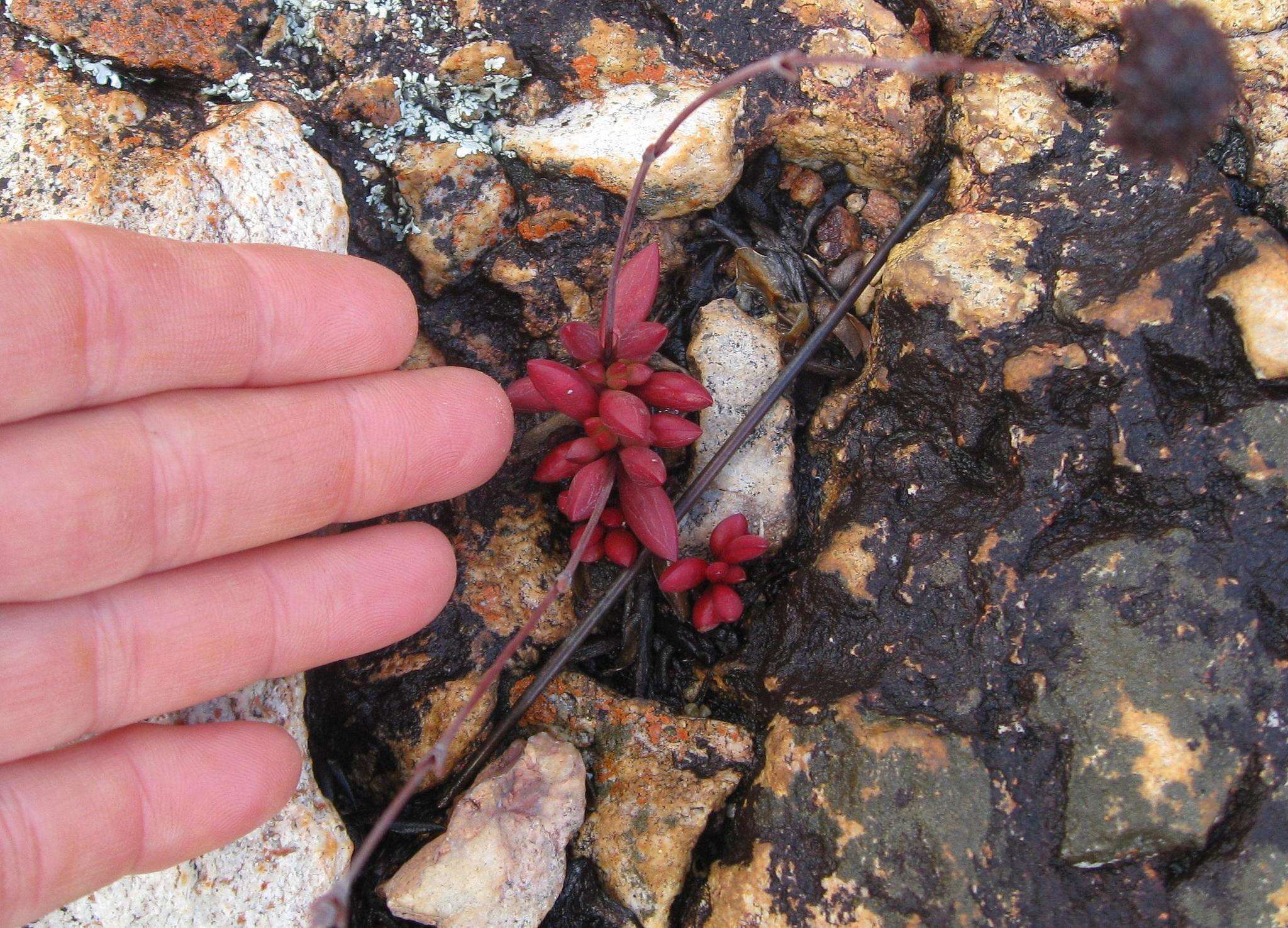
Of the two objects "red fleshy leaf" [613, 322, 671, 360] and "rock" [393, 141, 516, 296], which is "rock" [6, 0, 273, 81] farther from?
"red fleshy leaf" [613, 322, 671, 360]

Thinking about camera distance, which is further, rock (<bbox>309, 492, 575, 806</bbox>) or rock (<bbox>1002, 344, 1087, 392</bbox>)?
rock (<bbox>309, 492, 575, 806</bbox>)

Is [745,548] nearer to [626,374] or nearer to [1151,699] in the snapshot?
[626,374]

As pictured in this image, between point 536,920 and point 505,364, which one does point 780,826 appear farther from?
point 505,364

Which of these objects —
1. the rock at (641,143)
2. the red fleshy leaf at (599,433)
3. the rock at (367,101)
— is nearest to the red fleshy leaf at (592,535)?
the red fleshy leaf at (599,433)

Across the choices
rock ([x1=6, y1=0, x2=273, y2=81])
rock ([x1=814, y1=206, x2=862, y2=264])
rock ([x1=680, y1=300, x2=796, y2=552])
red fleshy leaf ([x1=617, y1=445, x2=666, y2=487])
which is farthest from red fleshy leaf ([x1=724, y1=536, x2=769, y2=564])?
rock ([x1=6, y1=0, x2=273, y2=81])

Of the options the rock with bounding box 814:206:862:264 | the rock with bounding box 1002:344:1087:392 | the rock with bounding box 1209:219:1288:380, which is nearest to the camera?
the rock with bounding box 1209:219:1288:380

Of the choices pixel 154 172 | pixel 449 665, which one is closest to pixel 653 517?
pixel 449 665

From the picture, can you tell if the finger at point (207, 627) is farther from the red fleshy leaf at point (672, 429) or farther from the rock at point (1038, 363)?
the rock at point (1038, 363)
